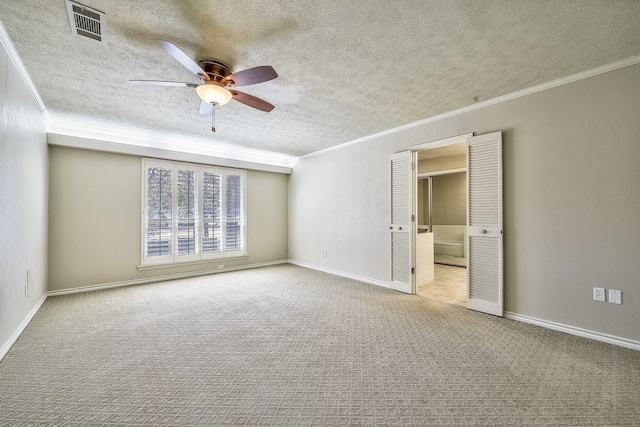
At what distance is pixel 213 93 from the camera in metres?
2.41

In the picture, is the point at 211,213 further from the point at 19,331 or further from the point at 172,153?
the point at 19,331

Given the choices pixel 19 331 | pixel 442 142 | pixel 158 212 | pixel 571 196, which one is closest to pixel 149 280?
pixel 158 212

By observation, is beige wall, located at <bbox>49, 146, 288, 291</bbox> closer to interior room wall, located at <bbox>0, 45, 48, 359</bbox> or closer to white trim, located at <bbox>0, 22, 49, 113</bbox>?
interior room wall, located at <bbox>0, 45, 48, 359</bbox>

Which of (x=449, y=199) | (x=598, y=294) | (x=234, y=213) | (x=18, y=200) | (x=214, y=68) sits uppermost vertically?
(x=214, y=68)

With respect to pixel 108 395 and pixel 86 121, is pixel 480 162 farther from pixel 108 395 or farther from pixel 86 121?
pixel 86 121

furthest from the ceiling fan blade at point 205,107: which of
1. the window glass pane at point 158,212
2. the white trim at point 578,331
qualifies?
the white trim at point 578,331

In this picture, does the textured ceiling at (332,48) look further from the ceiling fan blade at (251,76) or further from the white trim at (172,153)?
the white trim at (172,153)

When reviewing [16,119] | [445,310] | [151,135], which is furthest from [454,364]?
[151,135]

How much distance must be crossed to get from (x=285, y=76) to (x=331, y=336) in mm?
2624

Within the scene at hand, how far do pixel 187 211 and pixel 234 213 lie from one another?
98 cm

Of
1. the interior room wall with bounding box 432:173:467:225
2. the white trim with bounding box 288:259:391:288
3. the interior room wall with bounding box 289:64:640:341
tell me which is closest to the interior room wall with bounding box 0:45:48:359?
the white trim with bounding box 288:259:391:288

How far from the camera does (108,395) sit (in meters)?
1.73

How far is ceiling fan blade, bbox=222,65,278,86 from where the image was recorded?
2.06 metres

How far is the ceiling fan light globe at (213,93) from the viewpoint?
7.76 ft
